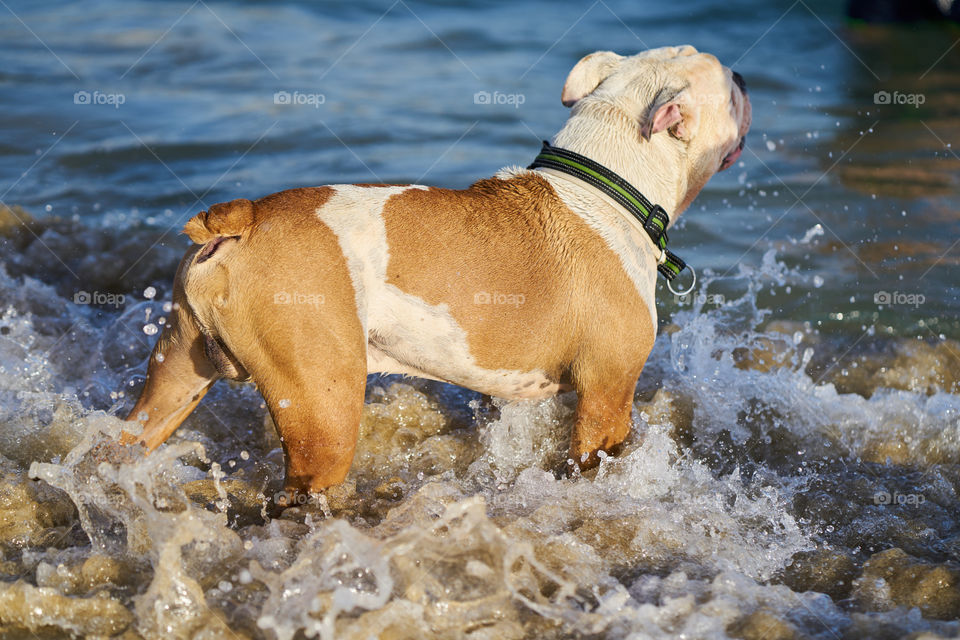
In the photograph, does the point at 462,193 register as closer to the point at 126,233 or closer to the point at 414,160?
the point at 126,233

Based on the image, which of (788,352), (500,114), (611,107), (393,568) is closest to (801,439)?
(788,352)

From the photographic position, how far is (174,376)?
3.47 metres

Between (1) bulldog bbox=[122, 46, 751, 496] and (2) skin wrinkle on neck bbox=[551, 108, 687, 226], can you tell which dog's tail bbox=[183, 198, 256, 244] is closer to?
(1) bulldog bbox=[122, 46, 751, 496]

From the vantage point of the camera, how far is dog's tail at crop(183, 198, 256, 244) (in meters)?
3.03

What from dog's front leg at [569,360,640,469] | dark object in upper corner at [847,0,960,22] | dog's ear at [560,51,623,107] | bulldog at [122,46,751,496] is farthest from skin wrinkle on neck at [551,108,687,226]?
dark object in upper corner at [847,0,960,22]

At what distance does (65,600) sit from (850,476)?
3265 mm

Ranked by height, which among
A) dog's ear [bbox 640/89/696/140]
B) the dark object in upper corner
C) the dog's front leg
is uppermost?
the dark object in upper corner

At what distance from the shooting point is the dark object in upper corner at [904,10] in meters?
11.9

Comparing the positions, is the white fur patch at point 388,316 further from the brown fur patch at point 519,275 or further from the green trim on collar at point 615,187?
the green trim on collar at point 615,187

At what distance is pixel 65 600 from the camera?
3.06 m

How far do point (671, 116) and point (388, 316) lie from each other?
134cm

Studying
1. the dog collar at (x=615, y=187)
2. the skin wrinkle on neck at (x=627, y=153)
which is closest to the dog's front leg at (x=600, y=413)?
the dog collar at (x=615, y=187)

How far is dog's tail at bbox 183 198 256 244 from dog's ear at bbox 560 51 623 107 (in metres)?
1.60

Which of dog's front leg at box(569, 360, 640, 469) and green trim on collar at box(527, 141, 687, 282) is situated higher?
green trim on collar at box(527, 141, 687, 282)
